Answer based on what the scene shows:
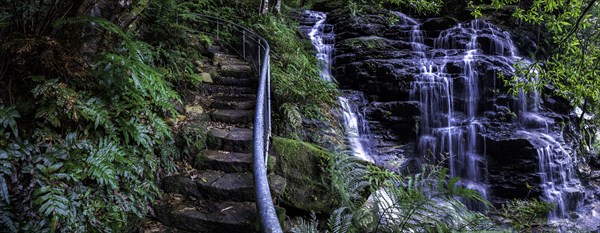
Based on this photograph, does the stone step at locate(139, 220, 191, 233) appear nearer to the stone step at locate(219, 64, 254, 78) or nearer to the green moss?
the stone step at locate(219, 64, 254, 78)

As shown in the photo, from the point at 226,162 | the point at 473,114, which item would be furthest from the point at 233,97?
the point at 473,114

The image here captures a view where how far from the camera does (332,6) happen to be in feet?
55.3

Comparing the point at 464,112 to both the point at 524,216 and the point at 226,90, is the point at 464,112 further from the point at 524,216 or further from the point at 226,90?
the point at 226,90

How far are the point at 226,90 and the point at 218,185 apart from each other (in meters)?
2.96

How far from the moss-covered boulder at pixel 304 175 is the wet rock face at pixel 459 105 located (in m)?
5.76

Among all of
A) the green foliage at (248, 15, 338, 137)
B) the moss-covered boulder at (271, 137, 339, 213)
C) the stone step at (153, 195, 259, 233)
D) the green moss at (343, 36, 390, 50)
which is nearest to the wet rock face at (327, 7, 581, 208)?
the green moss at (343, 36, 390, 50)

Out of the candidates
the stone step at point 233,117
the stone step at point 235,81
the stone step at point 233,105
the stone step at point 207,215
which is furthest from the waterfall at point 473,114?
the stone step at point 207,215

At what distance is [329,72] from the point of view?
36.5 ft

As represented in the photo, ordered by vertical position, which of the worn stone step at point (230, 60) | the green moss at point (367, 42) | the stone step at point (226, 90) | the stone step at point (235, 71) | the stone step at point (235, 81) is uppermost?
the green moss at point (367, 42)

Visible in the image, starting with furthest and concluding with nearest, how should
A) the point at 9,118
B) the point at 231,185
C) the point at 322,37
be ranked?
the point at 322,37 → the point at 231,185 → the point at 9,118

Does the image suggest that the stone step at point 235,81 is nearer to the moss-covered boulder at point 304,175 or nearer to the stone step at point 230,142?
the stone step at point 230,142

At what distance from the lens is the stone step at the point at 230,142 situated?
4.12m

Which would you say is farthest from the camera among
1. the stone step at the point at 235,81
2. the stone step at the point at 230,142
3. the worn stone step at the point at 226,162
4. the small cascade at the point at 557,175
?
the small cascade at the point at 557,175

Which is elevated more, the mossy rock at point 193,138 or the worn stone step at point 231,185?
the mossy rock at point 193,138
